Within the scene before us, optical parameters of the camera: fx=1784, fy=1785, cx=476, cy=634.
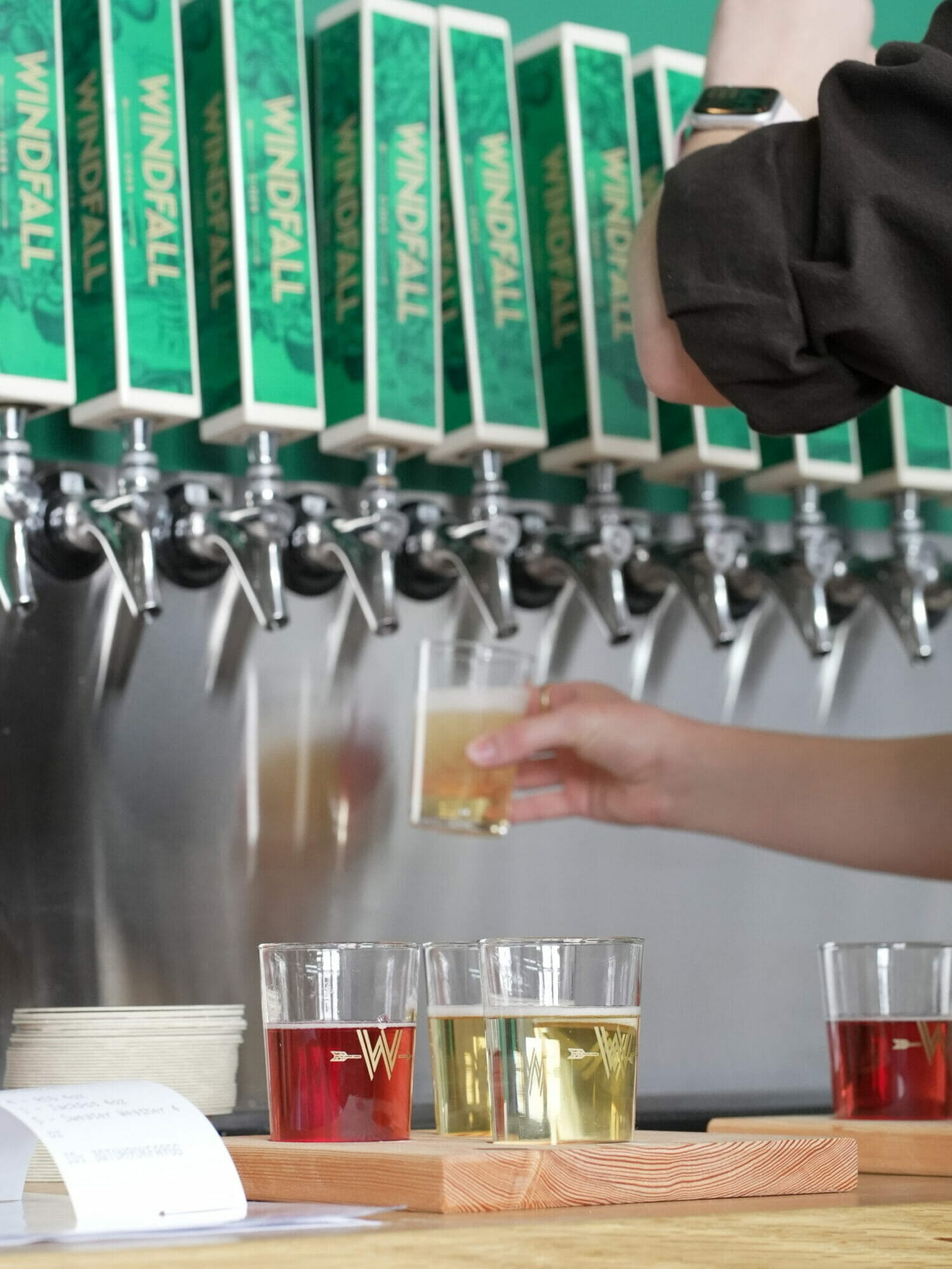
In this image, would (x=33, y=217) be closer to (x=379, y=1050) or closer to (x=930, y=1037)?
(x=379, y=1050)

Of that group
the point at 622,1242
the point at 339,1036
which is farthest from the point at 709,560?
the point at 622,1242

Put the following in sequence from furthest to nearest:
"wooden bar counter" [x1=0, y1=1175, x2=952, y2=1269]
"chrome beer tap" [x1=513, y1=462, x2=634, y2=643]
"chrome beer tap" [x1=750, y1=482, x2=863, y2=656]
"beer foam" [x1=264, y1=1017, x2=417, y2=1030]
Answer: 1. "chrome beer tap" [x1=750, y1=482, x2=863, y2=656]
2. "chrome beer tap" [x1=513, y1=462, x2=634, y2=643]
3. "beer foam" [x1=264, y1=1017, x2=417, y2=1030]
4. "wooden bar counter" [x1=0, y1=1175, x2=952, y2=1269]

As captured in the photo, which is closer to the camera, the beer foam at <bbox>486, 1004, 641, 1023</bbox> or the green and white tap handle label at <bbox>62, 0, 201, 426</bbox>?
the beer foam at <bbox>486, 1004, 641, 1023</bbox>

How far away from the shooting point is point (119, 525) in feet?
4.78

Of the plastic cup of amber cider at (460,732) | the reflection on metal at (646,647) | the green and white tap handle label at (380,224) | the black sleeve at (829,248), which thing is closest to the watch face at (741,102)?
the black sleeve at (829,248)

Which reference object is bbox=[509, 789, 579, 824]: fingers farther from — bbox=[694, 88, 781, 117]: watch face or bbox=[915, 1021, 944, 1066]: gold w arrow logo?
bbox=[694, 88, 781, 117]: watch face

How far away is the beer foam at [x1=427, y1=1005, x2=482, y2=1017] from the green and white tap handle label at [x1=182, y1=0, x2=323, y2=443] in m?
0.64

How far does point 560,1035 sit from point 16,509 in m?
0.70

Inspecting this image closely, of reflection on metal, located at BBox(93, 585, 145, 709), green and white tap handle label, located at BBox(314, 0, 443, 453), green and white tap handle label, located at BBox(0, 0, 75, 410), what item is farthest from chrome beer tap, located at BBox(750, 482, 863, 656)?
green and white tap handle label, located at BBox(0, 0, 75, 410)

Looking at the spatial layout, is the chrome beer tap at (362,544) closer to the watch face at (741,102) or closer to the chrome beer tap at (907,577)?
the watch face at (741,102)

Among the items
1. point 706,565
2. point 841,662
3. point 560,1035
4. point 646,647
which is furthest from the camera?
point 841,662

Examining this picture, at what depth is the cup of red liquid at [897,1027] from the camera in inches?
47.4

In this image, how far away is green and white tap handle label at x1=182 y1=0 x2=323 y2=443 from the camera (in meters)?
1.54

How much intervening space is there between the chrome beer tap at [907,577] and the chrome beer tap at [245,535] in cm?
65
